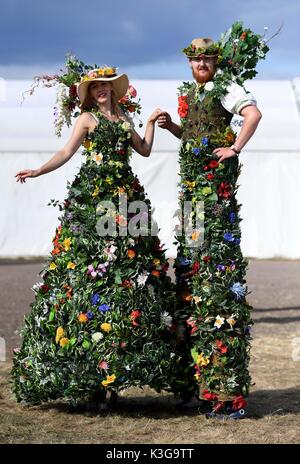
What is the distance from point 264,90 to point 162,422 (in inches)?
620

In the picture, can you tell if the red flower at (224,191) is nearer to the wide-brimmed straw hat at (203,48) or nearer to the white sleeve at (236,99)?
the white sleeve at (236,99)

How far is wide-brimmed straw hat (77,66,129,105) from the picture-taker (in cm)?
527

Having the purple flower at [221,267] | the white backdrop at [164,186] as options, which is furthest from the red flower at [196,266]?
the white backdrop at [164,186]

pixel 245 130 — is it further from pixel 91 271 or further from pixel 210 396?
pixel 210 396

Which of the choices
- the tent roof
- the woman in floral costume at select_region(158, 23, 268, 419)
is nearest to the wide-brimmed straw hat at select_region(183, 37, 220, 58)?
the woman in floral costume at select_region(158, 23, 268, 419)

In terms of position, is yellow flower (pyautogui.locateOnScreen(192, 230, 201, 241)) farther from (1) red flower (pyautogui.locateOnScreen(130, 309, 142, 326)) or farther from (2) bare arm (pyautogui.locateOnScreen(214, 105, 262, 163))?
(1) red flower (pyautogui.locateOnScreen(130, 309, 142, 326))

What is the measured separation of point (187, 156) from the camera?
17.4 ft

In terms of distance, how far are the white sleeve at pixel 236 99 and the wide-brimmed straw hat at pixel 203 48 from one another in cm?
24

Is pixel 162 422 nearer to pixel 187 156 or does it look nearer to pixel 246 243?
pixel 187 156

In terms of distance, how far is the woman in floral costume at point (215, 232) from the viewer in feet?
16.9

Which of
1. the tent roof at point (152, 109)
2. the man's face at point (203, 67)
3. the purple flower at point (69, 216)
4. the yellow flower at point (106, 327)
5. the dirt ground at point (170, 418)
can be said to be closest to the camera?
the dirt ground at point (170, 418)

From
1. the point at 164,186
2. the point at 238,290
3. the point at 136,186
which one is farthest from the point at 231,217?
the point at 164,186

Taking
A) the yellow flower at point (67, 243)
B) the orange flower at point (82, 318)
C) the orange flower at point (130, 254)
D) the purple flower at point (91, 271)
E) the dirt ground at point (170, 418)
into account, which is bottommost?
the dirt ground at point (170, 418)

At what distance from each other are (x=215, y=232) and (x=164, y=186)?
40.6ft
